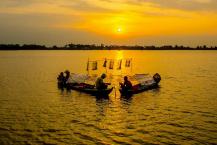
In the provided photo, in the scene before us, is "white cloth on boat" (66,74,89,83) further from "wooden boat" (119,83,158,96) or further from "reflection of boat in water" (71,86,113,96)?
"wooden boat" (119,83,158,96)

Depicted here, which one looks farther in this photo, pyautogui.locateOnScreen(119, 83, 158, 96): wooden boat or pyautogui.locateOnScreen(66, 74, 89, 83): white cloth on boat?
Result: pyautogui.locateOnScreen(66, 74, 89, 83): white cloth on boat

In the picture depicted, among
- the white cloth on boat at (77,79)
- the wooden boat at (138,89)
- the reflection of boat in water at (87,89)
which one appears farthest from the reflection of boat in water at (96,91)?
the white cloth on boat at (77,79)

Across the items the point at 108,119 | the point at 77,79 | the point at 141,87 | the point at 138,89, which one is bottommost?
the point at 108,119

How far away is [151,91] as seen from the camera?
49.1 metres

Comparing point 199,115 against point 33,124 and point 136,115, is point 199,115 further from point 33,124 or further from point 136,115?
point 33,124

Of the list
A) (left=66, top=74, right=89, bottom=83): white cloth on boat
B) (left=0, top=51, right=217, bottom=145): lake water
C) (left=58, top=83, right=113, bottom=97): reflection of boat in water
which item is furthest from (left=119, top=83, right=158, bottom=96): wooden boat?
(left=66, top=74, right=89, bottom=83): white cloth on boat

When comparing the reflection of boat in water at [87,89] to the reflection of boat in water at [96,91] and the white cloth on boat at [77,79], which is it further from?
the white cloth on boat at [77,79]

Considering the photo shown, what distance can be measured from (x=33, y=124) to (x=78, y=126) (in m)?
3.92

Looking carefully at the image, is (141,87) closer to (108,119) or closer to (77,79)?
(77,79)

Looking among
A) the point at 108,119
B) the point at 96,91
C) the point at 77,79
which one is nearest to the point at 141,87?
the point at 96,91

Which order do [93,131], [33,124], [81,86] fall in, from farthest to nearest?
[81,86] < [33,124] < [93,131]

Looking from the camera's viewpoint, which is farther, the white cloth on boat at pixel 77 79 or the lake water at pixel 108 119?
the white cloth on boat at pixel 77 79

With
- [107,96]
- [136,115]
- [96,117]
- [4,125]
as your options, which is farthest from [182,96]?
[4,125]

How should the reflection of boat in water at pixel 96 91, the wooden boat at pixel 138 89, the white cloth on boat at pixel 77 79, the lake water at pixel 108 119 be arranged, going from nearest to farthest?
the lake water at pixel 108 119, the reflection of boat in water at pixel 96 91, the wooden boat at pixel 138 89, the white cloth on boat at pixel 77 79
